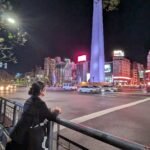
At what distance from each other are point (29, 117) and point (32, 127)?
0.14 metres

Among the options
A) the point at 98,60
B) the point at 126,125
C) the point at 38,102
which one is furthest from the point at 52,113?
the point at 98,60

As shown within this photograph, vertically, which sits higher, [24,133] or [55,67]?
[55,67]

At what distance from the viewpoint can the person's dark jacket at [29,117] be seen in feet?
10.3

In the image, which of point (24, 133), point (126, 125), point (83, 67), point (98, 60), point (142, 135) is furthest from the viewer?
point (83, 67)

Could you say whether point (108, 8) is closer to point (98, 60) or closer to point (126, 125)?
point (126, 125)

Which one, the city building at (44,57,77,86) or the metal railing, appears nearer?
the metal railing

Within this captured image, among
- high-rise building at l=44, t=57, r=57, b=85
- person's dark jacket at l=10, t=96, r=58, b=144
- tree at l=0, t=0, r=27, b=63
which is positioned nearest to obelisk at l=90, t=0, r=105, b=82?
tree at l=0, t=0, r=27, b=63

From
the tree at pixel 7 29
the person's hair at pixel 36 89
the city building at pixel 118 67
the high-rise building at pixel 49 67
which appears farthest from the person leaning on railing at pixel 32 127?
the high-rise building at pixel 49 67

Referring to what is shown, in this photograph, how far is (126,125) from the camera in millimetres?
9023

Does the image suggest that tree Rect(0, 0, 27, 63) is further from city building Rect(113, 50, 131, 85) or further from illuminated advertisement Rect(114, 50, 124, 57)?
illuminated advertisement Rect(114, 50, 124, 57)

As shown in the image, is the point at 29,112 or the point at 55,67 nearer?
the point at 29,112

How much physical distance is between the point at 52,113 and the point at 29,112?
0.33 meters

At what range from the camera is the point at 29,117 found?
10.5ft

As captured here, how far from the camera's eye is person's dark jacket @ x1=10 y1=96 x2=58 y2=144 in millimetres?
3146
